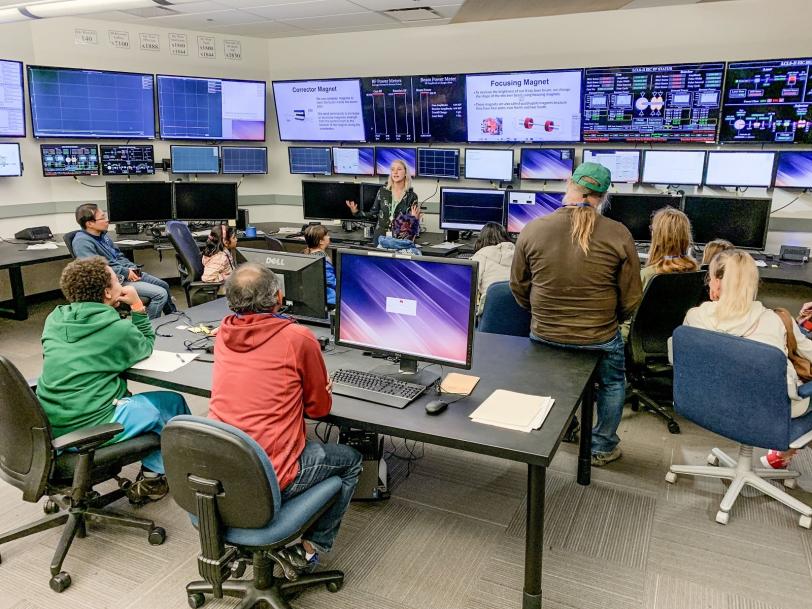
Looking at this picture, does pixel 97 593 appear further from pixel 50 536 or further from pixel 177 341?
pixel 177 341

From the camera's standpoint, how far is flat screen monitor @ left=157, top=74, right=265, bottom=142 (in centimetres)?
568

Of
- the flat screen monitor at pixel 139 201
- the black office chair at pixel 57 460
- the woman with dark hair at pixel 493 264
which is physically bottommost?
the black office chair at pixel 57 460

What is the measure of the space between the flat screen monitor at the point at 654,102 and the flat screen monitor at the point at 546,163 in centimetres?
24

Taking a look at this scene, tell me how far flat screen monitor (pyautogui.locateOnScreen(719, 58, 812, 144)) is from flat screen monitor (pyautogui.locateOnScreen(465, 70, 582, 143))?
107cm

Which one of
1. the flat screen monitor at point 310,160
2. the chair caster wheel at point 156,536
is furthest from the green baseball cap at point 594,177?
the flat screen monitor at point 310,160

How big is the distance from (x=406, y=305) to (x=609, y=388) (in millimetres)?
1079

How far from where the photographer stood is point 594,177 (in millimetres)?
2395

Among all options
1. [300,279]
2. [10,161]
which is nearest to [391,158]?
[10,161]

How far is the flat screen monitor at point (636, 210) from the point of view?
14.7 ft

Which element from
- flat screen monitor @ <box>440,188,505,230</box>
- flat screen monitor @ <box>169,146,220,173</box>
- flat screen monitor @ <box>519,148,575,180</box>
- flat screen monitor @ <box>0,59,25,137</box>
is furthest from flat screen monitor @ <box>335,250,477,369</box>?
flat screen monitor @ <box>169,146,220,173</box>

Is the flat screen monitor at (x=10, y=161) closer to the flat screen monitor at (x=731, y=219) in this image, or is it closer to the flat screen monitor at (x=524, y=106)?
the flat screen monitor at (x=524, y=106)

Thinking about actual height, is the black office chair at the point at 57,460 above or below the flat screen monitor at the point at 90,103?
below

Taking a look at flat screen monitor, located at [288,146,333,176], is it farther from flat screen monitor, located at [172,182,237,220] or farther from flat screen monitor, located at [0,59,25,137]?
flat screen monitor, located at [0,59,25,137]

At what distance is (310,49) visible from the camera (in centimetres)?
604
